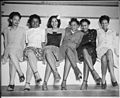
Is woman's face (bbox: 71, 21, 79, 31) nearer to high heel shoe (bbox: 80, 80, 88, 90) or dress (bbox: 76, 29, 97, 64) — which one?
dress (bbox: 76, 29, 97, 64)

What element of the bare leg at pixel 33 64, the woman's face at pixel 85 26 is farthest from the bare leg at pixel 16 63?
the woman's face at pixel 85 26

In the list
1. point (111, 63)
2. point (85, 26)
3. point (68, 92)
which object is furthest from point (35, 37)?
point (111, 63)

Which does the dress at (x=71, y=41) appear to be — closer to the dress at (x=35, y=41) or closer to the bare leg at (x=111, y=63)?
the dress at (x=35, y=41)

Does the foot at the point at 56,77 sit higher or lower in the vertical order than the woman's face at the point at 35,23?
lower

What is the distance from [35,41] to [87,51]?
0.52m

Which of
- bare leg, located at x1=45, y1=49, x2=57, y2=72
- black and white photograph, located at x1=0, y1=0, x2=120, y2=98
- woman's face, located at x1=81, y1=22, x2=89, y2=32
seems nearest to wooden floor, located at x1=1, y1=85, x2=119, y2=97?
black and white photograph, located at x1=0, y1=0, x2=120, y2=98

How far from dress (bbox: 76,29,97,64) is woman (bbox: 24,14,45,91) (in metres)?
0.38

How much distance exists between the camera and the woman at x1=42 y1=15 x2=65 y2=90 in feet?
7.13

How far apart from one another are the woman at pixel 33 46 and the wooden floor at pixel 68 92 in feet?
0.20

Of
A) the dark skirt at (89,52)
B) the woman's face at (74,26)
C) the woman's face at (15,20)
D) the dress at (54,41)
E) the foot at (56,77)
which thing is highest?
the woman's face at (15,20)

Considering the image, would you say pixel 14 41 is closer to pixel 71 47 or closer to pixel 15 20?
pixel 15 20

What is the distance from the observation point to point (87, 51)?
7.27 ft

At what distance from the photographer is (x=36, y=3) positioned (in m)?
2.24

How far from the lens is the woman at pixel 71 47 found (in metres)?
2.18
